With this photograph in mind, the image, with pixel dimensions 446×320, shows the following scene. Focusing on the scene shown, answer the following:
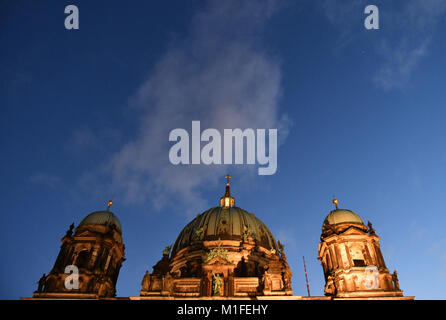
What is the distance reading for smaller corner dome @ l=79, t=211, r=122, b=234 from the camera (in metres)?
42.5

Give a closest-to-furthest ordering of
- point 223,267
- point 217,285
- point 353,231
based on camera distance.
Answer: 1. point 217,285
2. point 223,267
3. point 353,231

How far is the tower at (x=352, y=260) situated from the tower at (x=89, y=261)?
83.7 ft

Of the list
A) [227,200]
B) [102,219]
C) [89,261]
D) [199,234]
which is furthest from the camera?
[227,200]

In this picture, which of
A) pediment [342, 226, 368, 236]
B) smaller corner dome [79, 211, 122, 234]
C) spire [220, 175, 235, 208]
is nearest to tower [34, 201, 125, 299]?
smaller corner dome [79, 211, 122, 234]

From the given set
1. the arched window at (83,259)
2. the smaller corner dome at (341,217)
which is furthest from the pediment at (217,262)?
the smaller corner dome at (341,217)

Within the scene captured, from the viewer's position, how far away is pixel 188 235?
51906 mm

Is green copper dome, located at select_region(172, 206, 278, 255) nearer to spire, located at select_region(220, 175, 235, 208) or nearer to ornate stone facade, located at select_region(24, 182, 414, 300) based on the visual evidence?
ornate stone facade, located at select_region(24, 182, 414, 300)

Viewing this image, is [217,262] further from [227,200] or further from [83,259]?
[227,200]

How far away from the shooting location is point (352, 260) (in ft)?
123

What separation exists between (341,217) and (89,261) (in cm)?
3116

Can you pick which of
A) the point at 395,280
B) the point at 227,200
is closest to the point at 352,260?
the point at 395,280
